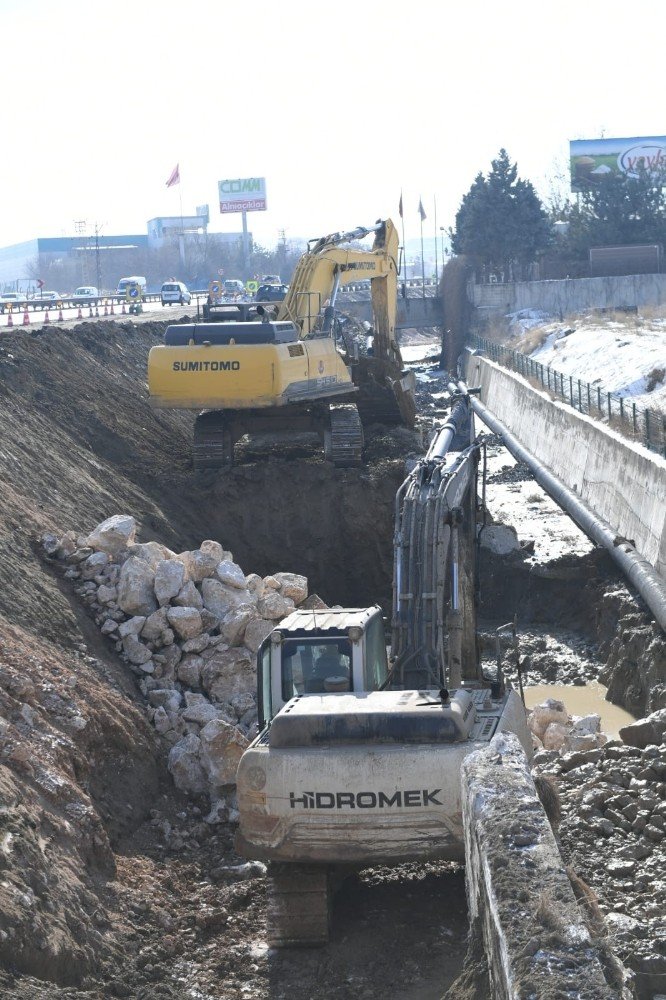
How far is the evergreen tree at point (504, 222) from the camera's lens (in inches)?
2761

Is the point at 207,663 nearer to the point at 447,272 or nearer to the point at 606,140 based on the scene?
the point at 447,272

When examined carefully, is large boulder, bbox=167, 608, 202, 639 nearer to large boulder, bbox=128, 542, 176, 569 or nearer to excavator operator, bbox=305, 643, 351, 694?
large boulder, bbox=128, 542, 176, 569

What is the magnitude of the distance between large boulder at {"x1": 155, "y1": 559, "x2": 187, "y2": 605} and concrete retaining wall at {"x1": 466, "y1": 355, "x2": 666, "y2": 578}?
7574mm

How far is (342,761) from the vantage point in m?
8.69

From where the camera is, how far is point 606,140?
7781cm

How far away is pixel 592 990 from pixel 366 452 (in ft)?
62.8

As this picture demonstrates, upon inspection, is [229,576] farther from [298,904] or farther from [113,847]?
[298,904]

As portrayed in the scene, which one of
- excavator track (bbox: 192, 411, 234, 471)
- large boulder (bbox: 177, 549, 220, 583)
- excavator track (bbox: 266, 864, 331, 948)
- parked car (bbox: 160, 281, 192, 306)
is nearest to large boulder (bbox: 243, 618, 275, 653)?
large boulder (bbox: 177, 549, 220, 583)

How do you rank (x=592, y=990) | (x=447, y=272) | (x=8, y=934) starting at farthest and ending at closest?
1. (x=447, y=272)
2. (x=8, y=934)
3. (x=592, y=990)

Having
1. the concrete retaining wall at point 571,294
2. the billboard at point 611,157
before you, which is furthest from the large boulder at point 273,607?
the billboard at point 611,157

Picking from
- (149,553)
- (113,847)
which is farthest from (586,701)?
(113,847)

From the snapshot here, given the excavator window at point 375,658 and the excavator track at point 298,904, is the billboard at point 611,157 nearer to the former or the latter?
the excavator window at point 375,658

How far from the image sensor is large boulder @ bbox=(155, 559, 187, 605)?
1368 centimetres

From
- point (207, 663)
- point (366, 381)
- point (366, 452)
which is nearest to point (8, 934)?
point (207, 663)
